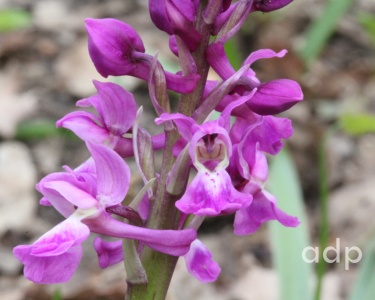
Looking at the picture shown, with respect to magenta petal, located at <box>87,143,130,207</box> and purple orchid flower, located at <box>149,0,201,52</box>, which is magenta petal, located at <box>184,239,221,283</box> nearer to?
magenta petal, located at <box>87,143,130,207</box>

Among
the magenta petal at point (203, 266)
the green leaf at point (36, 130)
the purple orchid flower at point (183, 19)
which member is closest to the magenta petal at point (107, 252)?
the magenta petal at point (203, 266)

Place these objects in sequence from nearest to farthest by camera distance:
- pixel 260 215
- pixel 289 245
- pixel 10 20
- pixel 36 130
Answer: pixel 260 215
pixel 289 245
pixel 36 130
pixel 10 20

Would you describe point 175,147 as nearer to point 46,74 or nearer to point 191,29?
point 191,29

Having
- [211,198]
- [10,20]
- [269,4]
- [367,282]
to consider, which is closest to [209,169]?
[211,198]

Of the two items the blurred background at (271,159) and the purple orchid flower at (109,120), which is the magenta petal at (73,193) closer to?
the purple orchid flower at (109,120)

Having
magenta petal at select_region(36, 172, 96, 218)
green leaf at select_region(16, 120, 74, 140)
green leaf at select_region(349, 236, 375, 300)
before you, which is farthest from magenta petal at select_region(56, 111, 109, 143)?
green leaf at select_region(16, 120, 74, 140)

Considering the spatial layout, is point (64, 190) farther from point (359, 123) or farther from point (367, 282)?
point (359, 123)
